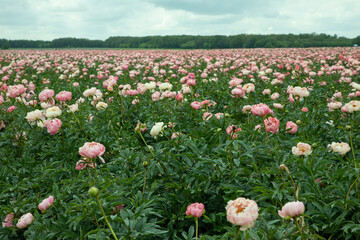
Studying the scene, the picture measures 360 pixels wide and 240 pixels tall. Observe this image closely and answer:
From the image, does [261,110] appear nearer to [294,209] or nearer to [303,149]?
[303,149]

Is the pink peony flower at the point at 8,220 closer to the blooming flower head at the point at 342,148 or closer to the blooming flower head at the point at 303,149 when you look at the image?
the blooming flower head at the point at 303,149

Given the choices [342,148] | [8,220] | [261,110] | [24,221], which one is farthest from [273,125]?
[8,220]

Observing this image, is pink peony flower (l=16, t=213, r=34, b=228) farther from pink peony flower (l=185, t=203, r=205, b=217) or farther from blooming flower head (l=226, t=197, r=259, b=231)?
blooming flower head (l=226, t=197, r=259, b=231)

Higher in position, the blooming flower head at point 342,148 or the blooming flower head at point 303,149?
the blooming flower head at point 303,149

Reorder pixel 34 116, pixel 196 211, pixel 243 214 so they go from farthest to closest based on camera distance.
Result: pixel 34 116
pixel 196 211
pixel 243 214

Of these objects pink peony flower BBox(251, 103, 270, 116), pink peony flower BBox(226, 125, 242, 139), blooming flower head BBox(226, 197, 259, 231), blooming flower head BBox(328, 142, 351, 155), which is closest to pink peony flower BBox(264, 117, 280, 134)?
pink peony flower BBox(251, 103, 270, 116)

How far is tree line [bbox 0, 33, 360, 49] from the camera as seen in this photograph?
91.7ft

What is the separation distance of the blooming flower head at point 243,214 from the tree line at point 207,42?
2850cm

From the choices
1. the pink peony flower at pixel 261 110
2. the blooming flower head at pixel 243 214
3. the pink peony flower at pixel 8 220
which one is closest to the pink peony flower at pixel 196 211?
the blooming flower head at pixel 243 214

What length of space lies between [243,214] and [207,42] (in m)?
35.9

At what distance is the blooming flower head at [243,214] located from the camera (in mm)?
1078

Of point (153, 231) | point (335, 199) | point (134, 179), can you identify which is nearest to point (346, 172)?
point (335, 199)

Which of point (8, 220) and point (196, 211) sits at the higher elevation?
point (196, 211)

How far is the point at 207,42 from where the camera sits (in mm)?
35219
